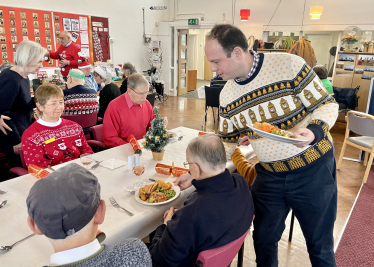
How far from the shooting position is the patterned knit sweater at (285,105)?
1541mm

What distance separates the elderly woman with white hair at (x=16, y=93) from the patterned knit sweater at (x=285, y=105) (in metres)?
2.33

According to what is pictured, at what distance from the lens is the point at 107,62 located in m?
7.77

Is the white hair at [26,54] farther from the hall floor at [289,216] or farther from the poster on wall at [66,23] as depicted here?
the poster on wall at [66,23]

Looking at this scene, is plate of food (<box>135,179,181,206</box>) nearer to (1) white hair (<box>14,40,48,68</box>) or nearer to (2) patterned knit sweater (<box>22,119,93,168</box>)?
(2) patterned knit sweater (<box>22,119,93,168</box>)

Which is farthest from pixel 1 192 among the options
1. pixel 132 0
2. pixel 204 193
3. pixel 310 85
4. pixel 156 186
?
pixel 132 0

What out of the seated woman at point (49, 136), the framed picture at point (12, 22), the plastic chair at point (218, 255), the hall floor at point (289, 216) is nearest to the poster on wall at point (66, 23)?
the framed picture at point (12, 22)

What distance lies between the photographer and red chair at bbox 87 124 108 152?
288 cm

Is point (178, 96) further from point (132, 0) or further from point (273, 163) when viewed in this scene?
point (273, 163)

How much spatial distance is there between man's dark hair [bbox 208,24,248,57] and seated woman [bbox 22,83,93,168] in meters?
1.48

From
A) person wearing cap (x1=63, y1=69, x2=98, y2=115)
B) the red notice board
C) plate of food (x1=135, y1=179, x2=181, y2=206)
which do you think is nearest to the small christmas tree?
plate of food (x1=135, y1=179, x2=181, y2=206)

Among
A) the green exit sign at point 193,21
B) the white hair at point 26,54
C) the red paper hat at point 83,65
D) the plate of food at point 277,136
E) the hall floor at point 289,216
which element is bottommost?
the hall floor at point 289,216

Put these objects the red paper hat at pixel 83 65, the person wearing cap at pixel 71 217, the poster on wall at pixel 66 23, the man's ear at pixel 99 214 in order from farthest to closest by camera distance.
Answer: the poster on wall at pixel 66 23 < the red paper hat at pixel 83 65 < the man's ear at pixel 99 214 < the person wearing cap at pixel 71 217

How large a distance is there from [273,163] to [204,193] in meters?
0.53

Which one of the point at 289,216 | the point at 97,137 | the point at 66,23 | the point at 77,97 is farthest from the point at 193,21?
the point at 289,216
